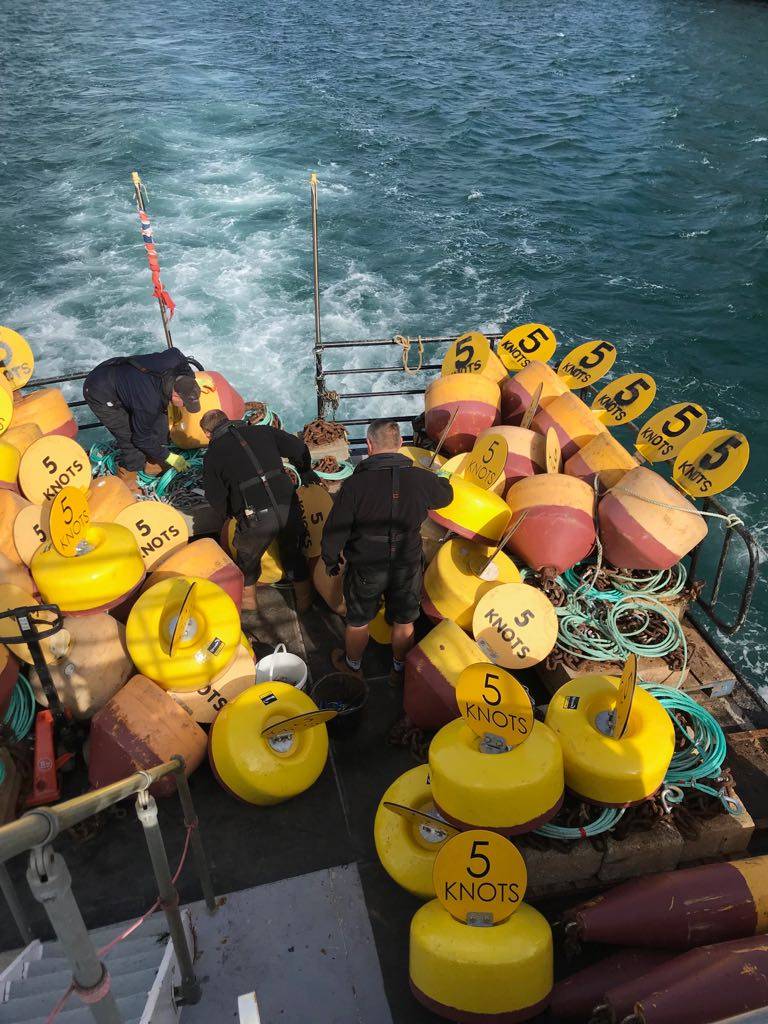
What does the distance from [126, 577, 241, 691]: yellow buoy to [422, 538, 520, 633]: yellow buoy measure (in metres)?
1.62

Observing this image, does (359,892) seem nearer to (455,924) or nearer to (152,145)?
(455,924)

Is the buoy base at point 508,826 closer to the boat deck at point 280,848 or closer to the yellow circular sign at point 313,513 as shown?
the boat deck at point 280,848

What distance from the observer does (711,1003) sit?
3.02 meters

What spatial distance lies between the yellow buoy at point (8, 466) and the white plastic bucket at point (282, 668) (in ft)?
9.74

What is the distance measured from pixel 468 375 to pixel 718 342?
12.4 m

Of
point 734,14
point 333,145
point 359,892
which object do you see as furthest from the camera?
point 734,14

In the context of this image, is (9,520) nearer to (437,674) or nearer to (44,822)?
(437,674)

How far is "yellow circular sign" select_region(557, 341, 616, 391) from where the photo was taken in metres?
8.18

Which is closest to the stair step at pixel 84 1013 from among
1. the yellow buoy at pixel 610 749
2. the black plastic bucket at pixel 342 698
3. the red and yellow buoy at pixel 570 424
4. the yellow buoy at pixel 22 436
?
the black plastic bucket at pixel 342 698

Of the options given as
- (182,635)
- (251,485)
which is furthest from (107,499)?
(182,635)

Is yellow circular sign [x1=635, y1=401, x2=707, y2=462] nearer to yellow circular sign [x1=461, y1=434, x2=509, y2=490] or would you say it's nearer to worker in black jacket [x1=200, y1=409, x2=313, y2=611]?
yellow circular sign [x1=461, y1=434, x2=509, y2=490]

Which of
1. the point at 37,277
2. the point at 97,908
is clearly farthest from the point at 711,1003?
the point at 37,277

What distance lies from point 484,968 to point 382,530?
274 centimetres

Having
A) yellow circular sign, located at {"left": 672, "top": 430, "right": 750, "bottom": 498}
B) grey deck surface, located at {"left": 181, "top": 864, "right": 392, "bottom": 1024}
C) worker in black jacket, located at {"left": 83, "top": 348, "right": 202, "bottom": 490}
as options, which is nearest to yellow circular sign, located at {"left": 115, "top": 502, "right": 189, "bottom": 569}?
worker in black jacket, located at {"left": 83, "top": 348, "right": 202, "bottom": 490}
